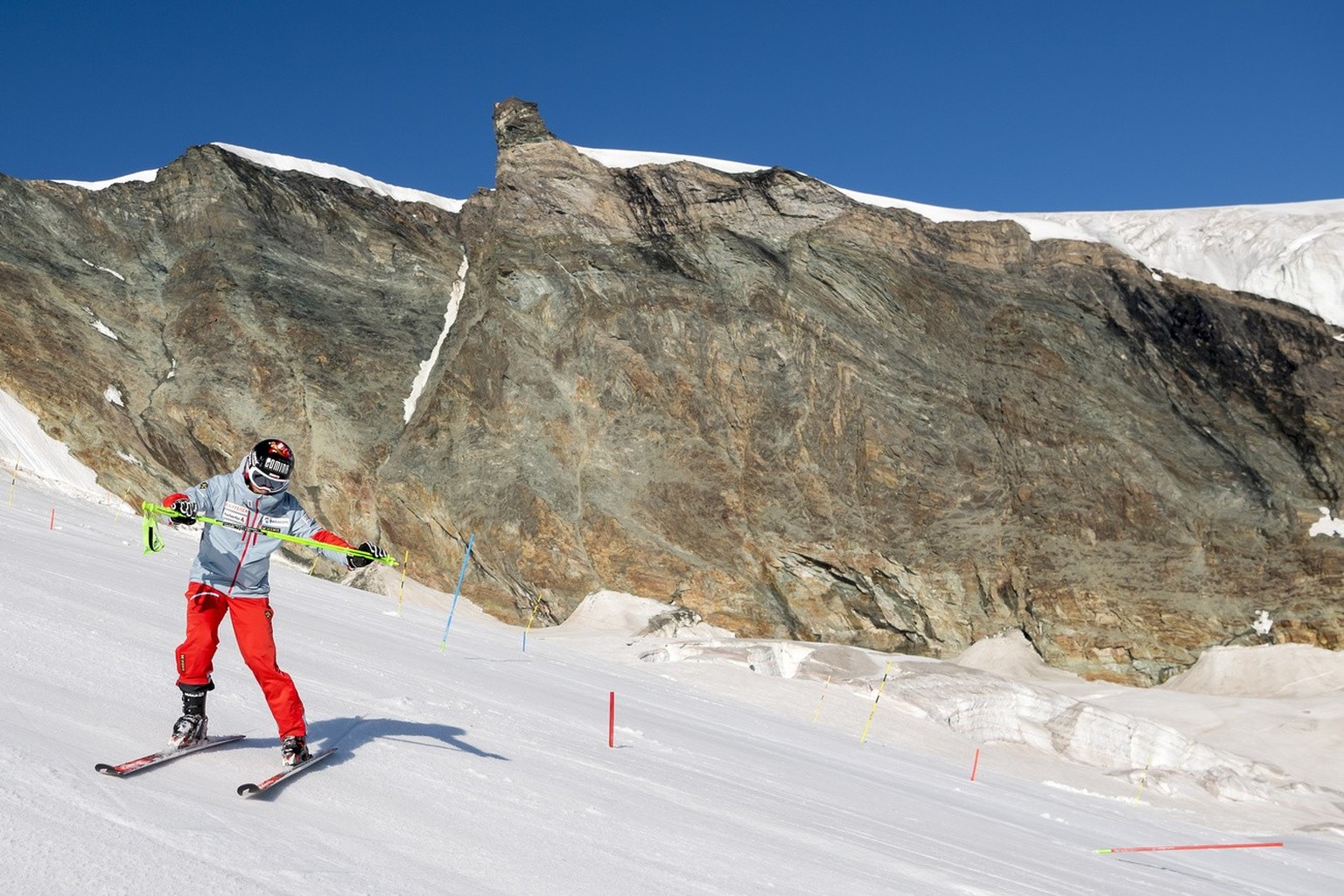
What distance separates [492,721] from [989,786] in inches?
310

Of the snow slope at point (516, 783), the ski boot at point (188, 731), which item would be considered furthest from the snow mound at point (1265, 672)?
the ski boot at point (188, 731)

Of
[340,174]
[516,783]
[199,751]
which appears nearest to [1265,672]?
[516,783]

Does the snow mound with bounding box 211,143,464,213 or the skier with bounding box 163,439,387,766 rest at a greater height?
the snow mound with bounding box 211,143,464,213

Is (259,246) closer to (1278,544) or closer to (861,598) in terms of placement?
(861,598)

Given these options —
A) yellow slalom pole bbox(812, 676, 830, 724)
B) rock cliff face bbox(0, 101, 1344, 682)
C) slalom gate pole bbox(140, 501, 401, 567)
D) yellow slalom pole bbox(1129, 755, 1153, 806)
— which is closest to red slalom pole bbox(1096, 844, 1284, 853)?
yellow slalom pole bbox(1129, 755, 1153, 806)

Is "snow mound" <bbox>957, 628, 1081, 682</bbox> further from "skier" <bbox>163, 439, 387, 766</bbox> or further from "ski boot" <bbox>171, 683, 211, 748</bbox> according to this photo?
"ski boot" <bbox>171, 683, 211, 748</bbox>

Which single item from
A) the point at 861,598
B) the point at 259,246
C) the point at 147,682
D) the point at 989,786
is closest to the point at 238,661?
the point at 147,682

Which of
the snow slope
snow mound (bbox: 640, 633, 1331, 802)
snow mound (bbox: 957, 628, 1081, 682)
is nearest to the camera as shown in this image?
the snow slope

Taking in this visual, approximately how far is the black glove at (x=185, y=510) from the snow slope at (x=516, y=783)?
1027 millimetres

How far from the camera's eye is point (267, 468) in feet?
19.0

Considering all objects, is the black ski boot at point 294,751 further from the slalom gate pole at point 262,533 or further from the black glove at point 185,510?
the black glove at point 185,510

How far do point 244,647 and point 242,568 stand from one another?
15.5 inches

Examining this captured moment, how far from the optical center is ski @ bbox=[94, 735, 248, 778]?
179 inches

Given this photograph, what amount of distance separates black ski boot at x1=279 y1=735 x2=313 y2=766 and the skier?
1.2 inches
